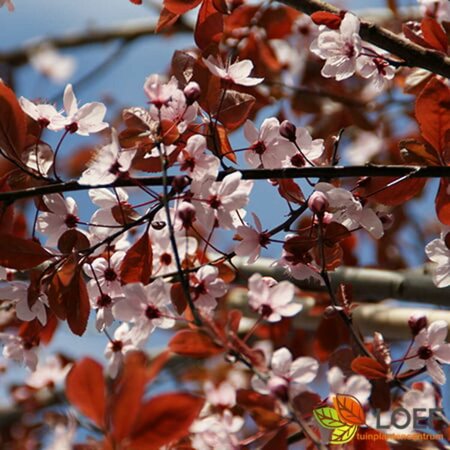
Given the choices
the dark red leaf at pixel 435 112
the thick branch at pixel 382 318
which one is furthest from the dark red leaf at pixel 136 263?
the thick branch at pixel 382 318

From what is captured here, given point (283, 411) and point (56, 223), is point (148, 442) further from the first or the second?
point (56, 223)

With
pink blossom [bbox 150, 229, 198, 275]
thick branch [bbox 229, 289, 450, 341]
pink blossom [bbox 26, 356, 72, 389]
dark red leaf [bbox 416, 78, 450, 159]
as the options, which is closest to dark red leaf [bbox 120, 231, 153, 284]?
pink blossom [bbox 150, 229, 198, 275]

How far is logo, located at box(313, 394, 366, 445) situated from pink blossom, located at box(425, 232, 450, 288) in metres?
0.22

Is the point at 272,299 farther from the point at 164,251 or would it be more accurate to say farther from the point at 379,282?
the point at 379,282

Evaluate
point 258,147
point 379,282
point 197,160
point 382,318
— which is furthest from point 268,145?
point 382,318

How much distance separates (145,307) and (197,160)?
8.2 inches

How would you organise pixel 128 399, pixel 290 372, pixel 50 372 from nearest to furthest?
pixel 128 399, pixel 290 372, pixel 50 372

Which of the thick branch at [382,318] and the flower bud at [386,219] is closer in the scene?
the flower bud at [386,219]

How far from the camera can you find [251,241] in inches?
39.2

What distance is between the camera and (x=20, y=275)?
1387mm

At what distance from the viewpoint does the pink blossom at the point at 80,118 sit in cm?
102

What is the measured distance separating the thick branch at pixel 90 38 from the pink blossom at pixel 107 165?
155 cm

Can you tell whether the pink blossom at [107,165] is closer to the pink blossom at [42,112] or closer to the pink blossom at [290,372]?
the pink blossom at [42,112]

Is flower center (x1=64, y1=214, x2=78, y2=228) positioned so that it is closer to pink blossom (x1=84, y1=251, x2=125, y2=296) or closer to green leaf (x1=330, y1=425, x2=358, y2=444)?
pink blossom (x1=84, y1=251, x2=125, y2=296)
